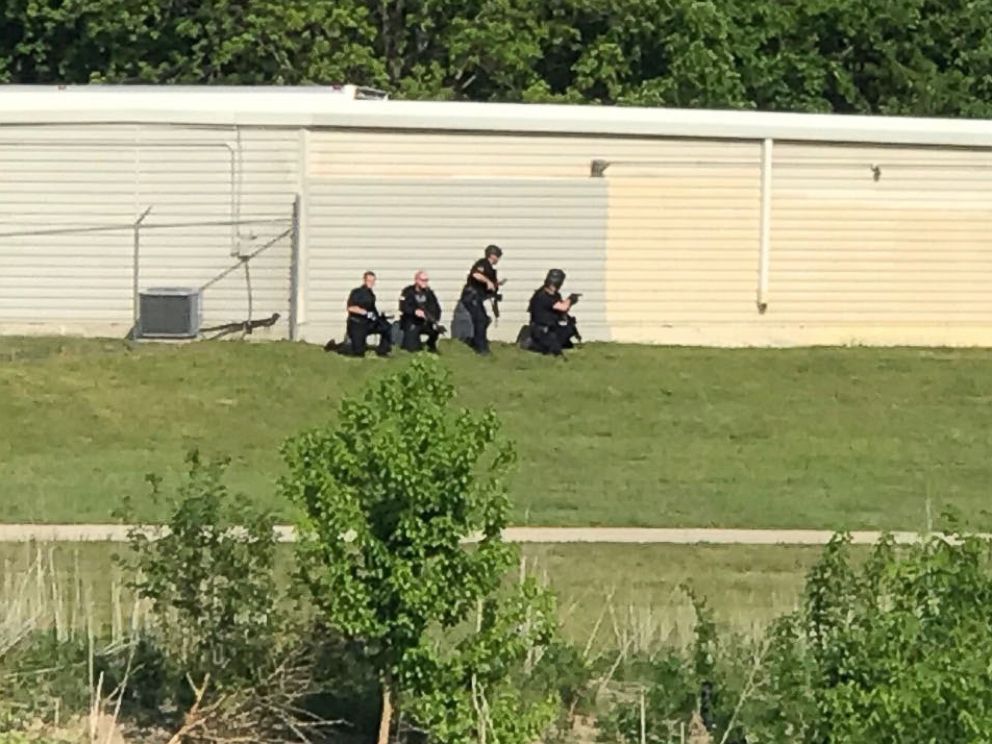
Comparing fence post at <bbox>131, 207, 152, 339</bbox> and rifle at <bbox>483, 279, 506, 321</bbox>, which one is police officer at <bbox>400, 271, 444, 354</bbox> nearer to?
rifle at <bbox>483, 279, 506, 321</bbox>

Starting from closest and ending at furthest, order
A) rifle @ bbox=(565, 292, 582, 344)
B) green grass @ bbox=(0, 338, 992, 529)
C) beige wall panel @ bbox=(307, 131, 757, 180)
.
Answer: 1. green grass @ bbox=(0, 338, 992, 529)
2. rifle @ bbox=(565, 292, 582, 344)
3. beige wall panel @ bbox=(307, 131, 757, 180)

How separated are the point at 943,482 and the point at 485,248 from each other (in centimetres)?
824

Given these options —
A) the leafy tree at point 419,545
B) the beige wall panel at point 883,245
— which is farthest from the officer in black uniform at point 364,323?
the leafy tree at point 419,545

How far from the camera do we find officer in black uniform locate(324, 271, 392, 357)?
23.3 metres

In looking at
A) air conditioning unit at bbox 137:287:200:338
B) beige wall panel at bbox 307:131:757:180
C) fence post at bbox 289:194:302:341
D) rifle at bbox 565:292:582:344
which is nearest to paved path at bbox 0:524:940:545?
rifle at bbox 565:292:582:344

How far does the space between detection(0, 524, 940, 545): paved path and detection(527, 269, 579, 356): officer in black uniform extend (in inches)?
338

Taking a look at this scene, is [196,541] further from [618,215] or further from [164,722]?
[618,215]

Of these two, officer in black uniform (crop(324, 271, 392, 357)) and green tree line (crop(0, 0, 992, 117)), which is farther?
green tree line (crop(0, 0, 992, 117))

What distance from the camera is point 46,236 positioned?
82.1 feet

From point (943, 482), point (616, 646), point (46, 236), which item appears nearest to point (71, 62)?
point (46, 236)

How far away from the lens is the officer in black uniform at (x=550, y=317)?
945 inches

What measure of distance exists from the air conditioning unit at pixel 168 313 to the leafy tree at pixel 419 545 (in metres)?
16.6

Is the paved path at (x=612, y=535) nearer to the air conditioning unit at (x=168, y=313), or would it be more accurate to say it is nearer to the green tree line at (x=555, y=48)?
the air conditioning unit at (x=168, y=313)

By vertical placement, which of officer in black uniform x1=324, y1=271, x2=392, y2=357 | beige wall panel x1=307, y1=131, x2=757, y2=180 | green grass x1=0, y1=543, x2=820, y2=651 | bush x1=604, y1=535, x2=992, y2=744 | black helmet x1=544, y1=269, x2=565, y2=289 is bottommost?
green grass x1=0, y1=543, x2=820, y2=651
